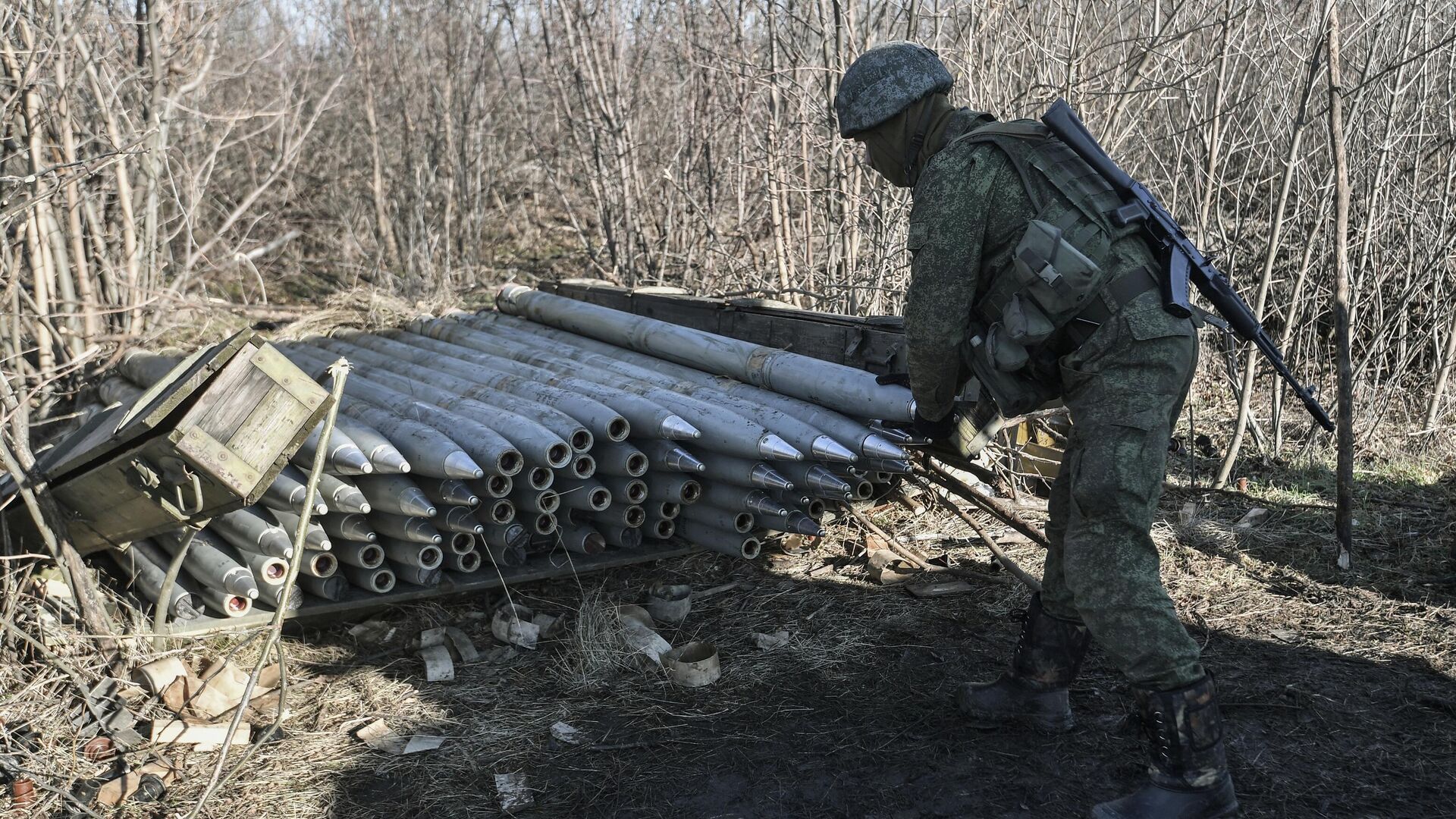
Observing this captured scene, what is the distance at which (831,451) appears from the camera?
179 inches

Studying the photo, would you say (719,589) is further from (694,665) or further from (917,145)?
(917,145)

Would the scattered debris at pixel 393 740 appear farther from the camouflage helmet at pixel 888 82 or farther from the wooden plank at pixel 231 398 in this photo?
the camouflage helmet at pixel 888 82

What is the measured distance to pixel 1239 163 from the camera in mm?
9766

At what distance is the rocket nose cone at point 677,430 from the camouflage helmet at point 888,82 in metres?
1.64

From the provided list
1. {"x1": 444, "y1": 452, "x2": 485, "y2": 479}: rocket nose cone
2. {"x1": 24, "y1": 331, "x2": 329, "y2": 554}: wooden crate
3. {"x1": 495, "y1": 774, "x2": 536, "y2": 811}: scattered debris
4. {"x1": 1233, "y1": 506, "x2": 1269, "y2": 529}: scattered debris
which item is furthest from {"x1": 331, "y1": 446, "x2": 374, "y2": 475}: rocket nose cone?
{"x1": 1233, "y1": 506, "x2": 1269, "y2": 529}: scattered debris

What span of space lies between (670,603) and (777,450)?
941 millimetres

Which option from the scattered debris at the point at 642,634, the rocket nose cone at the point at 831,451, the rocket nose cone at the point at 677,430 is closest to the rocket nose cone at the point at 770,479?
the rocket nose cone at the point at 831,451

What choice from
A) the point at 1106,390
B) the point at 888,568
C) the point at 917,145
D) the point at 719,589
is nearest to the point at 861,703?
the point at 719,589

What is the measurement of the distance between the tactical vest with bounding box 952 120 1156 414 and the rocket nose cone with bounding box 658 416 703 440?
1599 millimetres

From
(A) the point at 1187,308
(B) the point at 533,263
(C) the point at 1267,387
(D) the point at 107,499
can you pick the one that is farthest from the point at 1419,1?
(B) the point at 533,263

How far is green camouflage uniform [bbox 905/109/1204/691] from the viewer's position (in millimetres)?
3232

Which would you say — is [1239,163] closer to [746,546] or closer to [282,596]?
[746,546]

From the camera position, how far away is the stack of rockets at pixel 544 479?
A: 453 centimetres

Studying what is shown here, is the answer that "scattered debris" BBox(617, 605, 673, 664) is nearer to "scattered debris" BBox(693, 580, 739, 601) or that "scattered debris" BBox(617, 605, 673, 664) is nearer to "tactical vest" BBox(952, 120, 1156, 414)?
"scattered debris" BBox(693, 580, 739, 601)
